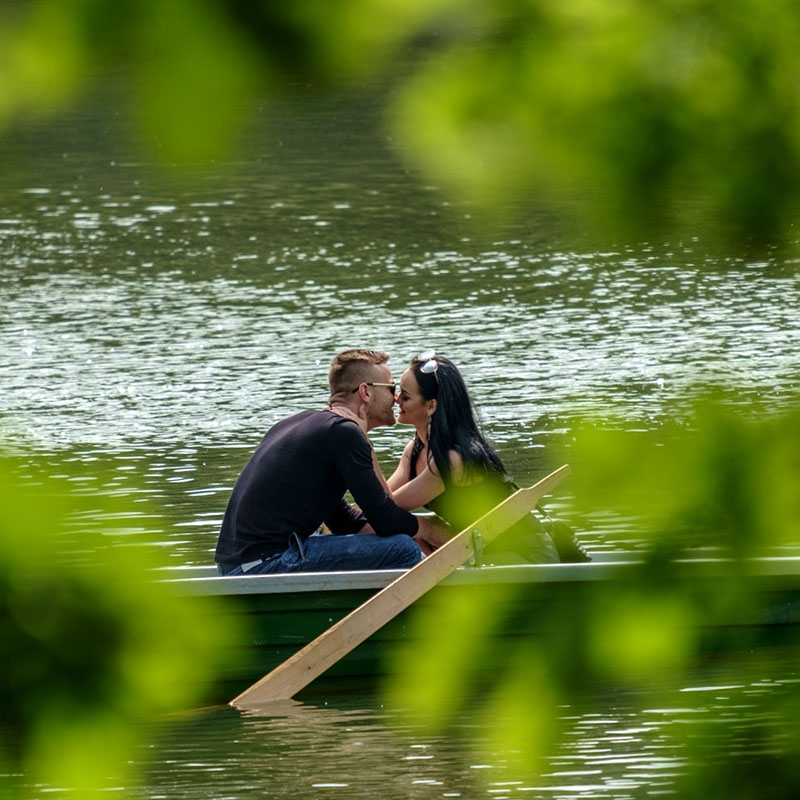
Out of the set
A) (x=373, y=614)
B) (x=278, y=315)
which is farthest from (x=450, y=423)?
(x=278, y=315)

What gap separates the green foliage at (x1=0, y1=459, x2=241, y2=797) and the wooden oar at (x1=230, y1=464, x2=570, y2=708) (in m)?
5.52

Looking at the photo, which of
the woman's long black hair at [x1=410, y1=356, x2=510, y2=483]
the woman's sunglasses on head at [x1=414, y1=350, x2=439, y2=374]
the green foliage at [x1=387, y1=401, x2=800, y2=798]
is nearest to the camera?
the green foliage at [x1=387, y1=401, x2=800, y2=798]

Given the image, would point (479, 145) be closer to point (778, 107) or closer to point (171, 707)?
point (778, 107)

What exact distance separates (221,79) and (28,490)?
0.66 ft

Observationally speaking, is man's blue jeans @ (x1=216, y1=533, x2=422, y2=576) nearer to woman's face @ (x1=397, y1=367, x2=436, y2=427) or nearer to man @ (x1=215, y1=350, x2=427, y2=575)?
man @ (x1=215, y1=350, x2=427, y2=575)

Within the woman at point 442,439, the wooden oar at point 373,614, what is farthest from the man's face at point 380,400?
the wooden oar at point 373,614

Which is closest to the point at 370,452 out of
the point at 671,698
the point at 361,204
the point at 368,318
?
the point at 671,698

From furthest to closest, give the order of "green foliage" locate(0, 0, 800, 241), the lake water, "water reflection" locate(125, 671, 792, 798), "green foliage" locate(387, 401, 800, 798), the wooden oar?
the wooden oar → "water reflection" locate(125, 671, 792, 798) → the lake water → "green foliage" locate(387, 401, 800, 798) → "green foliage" locate(0, 0, 800, 241)

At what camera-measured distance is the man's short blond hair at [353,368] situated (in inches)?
280

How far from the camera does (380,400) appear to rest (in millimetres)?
7176

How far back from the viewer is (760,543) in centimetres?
92

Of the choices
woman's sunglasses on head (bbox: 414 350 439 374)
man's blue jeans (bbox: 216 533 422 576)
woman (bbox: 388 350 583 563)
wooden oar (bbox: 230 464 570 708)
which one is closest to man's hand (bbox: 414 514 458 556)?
woman (bbox: 388 350 583 563)

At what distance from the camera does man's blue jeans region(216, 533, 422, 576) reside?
7105 millimetres

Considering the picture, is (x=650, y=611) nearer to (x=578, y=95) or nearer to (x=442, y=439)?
(x=578, y=95)
